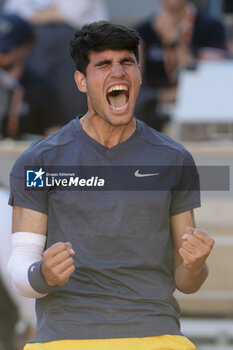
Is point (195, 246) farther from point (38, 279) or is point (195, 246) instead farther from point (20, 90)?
point (20, 90)

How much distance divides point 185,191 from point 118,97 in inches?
16.5

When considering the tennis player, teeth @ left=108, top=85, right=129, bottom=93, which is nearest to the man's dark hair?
the tennis player

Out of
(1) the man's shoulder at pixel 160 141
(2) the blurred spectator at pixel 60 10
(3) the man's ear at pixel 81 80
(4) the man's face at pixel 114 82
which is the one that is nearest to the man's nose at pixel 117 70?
(4) the man's face at pixel 114 82

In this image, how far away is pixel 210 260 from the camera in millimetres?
5301

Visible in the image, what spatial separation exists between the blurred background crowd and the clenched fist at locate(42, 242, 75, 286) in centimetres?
215

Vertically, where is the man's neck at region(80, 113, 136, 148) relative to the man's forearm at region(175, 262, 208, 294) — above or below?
above

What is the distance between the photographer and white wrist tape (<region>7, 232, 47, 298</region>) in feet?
9.36

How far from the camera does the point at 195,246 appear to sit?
8.86ft

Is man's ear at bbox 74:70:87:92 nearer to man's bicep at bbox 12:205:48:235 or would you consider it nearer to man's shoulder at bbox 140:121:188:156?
man's shoulder at bbox 140:121:188:156

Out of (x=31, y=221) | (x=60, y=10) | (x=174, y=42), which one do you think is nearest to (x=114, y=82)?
(x=31, y=221)

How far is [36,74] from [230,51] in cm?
173

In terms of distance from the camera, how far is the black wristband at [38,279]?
2723 millimetres

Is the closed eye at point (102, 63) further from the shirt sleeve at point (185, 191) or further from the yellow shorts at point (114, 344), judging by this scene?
the yellow shorts at point (114, 344)

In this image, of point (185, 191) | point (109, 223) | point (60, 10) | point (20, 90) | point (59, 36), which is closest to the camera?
point (109, 223)
